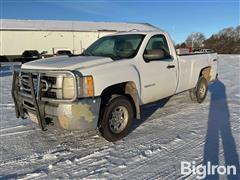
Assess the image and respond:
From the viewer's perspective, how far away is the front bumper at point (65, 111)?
4133mm

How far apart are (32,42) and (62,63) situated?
4004cm

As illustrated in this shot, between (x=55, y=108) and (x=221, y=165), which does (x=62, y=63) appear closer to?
(x=55, y=108)

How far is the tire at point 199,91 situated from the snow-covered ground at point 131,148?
103 cm

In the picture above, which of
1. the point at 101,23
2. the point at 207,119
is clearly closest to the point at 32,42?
the point at 101,23

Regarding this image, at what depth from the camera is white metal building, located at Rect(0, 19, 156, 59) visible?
132ft

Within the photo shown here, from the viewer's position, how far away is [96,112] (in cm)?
433

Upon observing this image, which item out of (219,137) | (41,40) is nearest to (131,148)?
(219,137)

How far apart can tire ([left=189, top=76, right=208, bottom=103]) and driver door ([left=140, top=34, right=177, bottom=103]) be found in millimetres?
1600

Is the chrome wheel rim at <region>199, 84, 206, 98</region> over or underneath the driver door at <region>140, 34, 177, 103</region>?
underneath

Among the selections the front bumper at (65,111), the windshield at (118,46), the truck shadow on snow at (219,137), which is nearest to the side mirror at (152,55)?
the windshield at (118,46)

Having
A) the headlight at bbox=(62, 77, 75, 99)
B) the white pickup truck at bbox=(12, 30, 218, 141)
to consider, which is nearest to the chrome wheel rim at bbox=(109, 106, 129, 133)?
the white pickup truck at bbox=(12, 30, 218, 141)

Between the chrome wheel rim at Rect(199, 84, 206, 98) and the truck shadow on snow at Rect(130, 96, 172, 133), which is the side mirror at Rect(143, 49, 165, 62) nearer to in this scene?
the truck shadow on snow at Rect(130, 96, 172, 133)

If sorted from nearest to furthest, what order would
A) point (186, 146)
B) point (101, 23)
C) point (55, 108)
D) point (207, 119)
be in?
1. point (55, 108)
2. point (186, 146)
3. point (207, 119)
4. point (101, 23)

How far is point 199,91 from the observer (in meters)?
7.66
